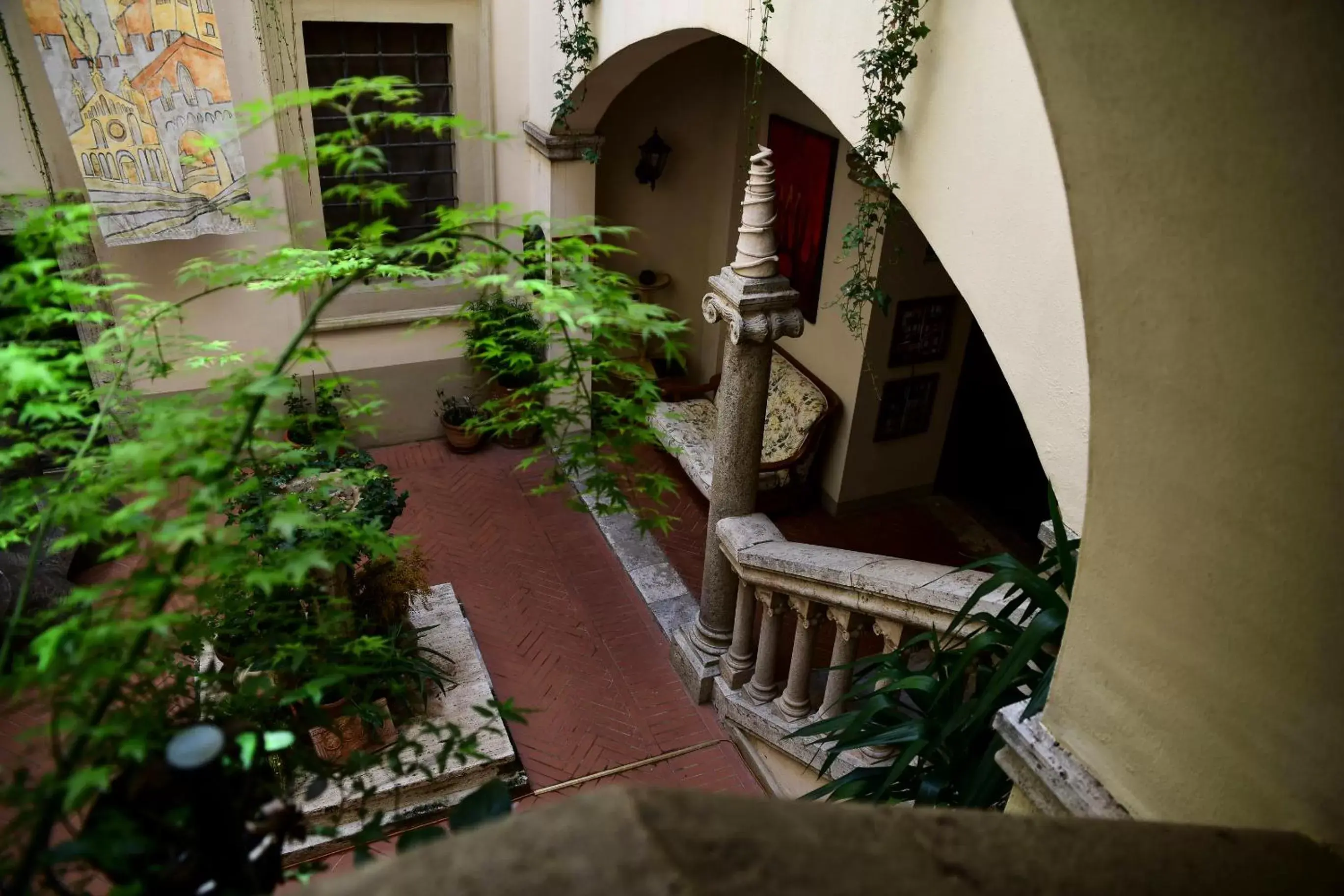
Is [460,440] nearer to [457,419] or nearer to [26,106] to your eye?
[457,419]

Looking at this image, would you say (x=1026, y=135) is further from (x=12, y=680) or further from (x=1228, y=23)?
(x=12, y=680)

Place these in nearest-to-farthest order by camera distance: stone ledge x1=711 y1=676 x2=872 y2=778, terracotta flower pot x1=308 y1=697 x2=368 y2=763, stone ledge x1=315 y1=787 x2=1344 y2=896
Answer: stone ledge x1=315 y1=787 x2=1344 y2=896, stone ledge x1=711 y1=676 x2=872 y2=778, terracotta flower pot x1=308 y1=697 x2=368 y2=763

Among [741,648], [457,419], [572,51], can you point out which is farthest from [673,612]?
[572,51]

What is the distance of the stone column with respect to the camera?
4.38 metres

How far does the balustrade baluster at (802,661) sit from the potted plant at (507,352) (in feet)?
5.16

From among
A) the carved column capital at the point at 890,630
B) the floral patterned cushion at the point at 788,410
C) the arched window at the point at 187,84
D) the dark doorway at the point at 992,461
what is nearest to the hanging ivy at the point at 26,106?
the arched window at the point at 187,84

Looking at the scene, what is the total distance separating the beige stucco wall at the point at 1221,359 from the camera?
1.10 metres

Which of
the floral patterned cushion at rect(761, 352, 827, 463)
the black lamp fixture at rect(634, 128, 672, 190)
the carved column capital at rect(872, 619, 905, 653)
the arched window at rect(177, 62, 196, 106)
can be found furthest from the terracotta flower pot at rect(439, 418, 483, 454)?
the carved column capital at rect(872, 619, 905, 653)

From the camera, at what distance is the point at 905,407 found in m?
7.43

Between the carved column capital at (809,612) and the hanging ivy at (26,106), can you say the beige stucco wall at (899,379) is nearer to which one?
the carved column capital at (809,612)

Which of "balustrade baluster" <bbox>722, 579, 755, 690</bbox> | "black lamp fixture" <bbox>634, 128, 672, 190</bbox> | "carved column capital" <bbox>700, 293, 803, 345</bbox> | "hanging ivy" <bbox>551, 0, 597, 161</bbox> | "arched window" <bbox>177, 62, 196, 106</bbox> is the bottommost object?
"balustrade baluster" <bbox>722, 579, 755, 690</bbox>

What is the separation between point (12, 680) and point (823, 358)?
6606mm

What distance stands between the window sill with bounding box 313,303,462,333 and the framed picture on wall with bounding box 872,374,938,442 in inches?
137

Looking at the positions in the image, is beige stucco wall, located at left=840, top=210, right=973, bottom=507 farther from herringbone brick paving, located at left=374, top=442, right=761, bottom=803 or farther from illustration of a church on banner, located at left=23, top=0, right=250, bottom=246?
illustration of a church on banner, located at left=23, top=0, right=250, bottom=246
